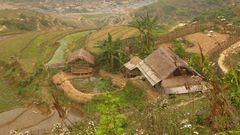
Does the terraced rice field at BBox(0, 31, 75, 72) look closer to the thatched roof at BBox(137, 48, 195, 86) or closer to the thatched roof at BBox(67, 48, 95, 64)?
the thatched roof at BBox(67, 48, 95, 64)

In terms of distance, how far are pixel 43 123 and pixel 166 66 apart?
1113 centimetres

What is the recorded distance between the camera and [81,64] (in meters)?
42.4

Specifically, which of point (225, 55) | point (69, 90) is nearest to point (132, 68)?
point (69, 90)

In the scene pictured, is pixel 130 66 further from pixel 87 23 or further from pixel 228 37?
pixel 87 23

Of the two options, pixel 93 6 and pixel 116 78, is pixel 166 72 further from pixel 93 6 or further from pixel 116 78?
pixel 93 6

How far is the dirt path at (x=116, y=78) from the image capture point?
3880 cm

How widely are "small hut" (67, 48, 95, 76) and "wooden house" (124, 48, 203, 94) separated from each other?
565 centimetres

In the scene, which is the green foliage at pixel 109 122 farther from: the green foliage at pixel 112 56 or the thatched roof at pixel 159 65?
the green foliage at pixel 112 56

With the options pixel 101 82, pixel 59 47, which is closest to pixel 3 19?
pixel 59 47

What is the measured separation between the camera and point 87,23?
4360 inches

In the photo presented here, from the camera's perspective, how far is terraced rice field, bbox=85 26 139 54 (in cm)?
4820

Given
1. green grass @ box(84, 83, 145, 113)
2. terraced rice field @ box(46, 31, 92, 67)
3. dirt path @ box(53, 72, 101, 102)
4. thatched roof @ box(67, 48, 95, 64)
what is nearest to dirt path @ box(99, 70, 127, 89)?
green grass @ box(84, 83, 145, 113)

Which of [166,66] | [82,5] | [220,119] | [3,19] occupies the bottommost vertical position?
[82,5]

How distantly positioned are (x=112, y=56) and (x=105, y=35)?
45.1ft
